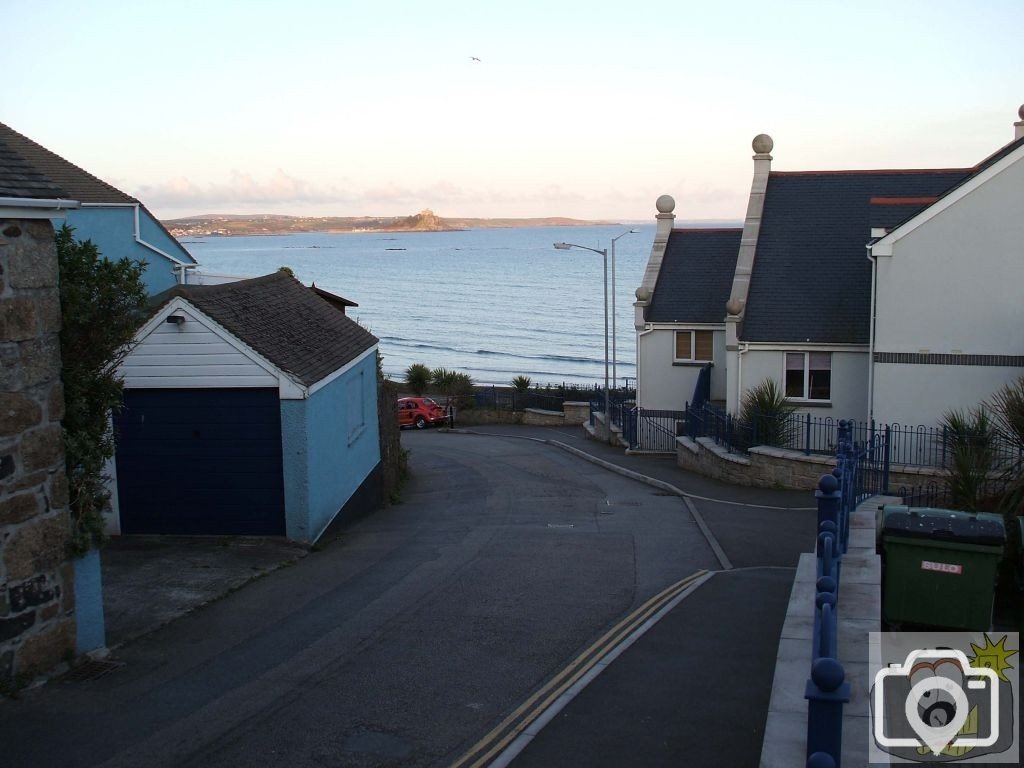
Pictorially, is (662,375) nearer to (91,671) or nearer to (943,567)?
→ (943,567)

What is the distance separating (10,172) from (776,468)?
17.4 meters

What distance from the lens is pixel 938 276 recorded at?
22.8 meters

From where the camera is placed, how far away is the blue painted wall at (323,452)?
1522cm

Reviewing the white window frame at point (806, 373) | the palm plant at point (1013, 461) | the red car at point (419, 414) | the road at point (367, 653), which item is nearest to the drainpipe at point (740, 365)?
the white window frame at point (806, 373)

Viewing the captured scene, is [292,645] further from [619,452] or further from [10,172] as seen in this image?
[619,452]

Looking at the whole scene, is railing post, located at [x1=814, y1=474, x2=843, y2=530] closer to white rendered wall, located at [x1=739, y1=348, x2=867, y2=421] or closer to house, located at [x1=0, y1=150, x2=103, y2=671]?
house, located at [x1=0, y1=150, x2=103, y2=671]

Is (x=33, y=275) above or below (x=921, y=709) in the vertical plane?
above

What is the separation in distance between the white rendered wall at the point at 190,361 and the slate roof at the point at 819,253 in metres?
15.3

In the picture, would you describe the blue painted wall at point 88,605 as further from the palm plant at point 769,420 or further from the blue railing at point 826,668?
the palm plant at point 769,420

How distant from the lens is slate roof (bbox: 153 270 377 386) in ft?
50.4

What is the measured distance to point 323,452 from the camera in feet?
53.7

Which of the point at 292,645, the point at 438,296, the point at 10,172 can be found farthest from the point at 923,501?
the point at 438,296

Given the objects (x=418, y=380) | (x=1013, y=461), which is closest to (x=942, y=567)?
(x=1013, y=461)

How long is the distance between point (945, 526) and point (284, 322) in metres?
11.5
